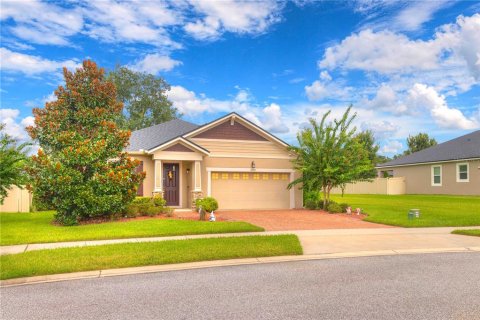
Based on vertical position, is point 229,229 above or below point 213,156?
below

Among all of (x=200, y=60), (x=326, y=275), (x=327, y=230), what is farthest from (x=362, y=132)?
(x=326, y=275)

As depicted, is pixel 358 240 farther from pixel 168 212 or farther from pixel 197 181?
pixel 197 181

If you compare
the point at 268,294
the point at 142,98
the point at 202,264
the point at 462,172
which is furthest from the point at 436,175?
the point at 142,98

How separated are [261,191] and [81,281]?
51.6 feet

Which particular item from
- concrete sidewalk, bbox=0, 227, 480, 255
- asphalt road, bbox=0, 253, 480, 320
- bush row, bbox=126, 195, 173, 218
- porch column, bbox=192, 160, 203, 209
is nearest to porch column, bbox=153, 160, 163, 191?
bush row, bbox=126, 195, 173, 218

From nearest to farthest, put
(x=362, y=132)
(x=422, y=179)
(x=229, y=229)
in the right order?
(x=229, y=229)
(x=422, y=179)
(x=362, y=132)

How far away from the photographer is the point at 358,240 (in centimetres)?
1139

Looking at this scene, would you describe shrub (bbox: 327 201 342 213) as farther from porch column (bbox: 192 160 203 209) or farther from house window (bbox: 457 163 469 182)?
house window (bbox: 457 163 469 182)

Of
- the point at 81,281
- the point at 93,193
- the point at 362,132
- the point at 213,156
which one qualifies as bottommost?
the point at 81,281

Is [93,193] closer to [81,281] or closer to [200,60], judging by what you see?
[81,281]

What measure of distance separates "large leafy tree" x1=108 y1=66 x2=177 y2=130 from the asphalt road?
42.8 metres

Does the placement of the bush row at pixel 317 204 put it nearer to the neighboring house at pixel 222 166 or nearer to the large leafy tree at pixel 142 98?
the neighboring house at pixel 222 166

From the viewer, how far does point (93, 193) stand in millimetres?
14797

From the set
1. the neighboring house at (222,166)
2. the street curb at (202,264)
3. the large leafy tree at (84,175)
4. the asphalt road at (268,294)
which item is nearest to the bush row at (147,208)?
the large leafy tree at (84,175)
